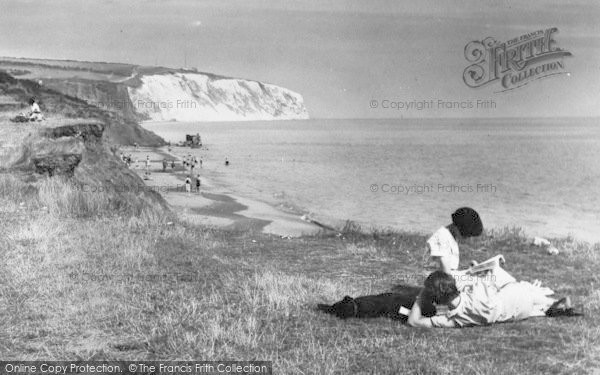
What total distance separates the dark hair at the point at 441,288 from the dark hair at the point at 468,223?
19.1 inches

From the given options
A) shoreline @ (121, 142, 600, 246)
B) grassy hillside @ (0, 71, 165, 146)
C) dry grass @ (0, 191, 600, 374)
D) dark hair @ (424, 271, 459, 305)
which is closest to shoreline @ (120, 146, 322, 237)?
shoreline @ (121, 142, 600, 246)

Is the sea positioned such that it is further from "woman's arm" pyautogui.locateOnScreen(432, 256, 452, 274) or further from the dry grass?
"woman's arm" pyautogui.locateOnScreen(432, 256, 452, 274)

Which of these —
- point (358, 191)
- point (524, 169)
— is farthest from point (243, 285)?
point (524, 169)

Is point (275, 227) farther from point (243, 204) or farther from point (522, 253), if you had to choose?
point (522, 253)

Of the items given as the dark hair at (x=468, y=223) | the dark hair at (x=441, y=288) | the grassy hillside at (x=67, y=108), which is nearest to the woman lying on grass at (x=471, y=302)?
the dark hair at (x=441, y=288)

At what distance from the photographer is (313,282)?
328 inches

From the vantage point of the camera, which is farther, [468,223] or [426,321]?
[426,321]

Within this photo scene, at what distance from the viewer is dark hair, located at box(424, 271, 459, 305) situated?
646cm

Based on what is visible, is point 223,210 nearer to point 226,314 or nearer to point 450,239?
point 226,314

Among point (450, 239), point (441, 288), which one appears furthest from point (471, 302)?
point (450, 239)

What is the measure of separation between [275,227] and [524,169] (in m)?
41.7

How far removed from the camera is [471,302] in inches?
261

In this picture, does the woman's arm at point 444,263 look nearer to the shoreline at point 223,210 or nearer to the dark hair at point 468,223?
the dark hair at point 468,223

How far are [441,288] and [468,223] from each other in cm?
72
